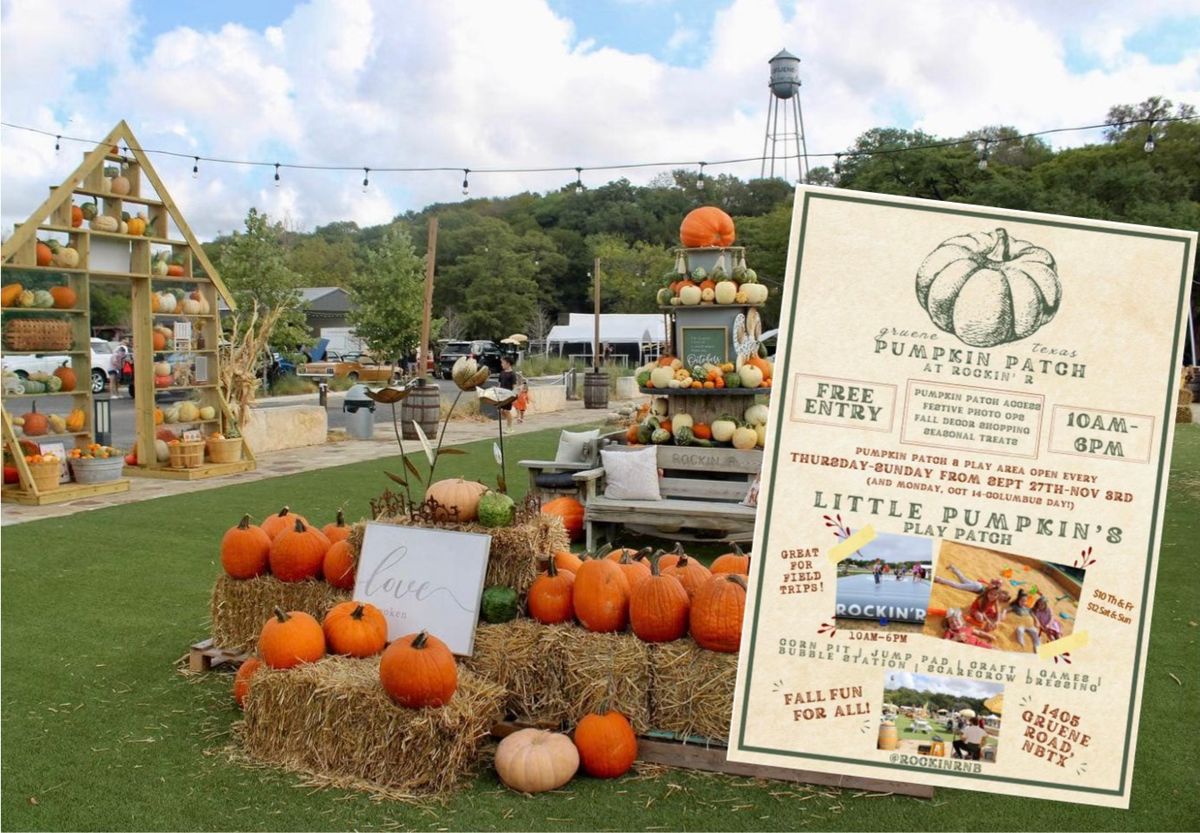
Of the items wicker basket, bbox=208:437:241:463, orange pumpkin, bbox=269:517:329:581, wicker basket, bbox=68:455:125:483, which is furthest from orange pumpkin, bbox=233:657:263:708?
wicker basket, bbox=208:437:241:463

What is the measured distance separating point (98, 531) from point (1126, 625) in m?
7.88

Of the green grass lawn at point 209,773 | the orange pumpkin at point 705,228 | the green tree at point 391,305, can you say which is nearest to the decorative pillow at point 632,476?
the orange pumpkin at point 705,228

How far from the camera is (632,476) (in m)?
7.14

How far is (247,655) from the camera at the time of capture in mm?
4492

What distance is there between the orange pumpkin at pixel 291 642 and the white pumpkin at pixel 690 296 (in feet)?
15.6

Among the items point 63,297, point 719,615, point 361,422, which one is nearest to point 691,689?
point 719,615

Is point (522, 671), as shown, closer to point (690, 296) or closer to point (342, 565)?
point (342, 565)

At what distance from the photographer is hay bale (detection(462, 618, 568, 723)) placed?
3.69 metres

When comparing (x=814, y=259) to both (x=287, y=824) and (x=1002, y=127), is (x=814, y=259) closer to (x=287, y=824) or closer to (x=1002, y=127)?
(x=287, y=824)

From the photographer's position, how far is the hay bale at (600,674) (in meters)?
3.58

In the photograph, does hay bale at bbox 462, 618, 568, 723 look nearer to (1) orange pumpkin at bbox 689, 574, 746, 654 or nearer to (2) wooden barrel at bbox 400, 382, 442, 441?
(1) orange pumpkin at bbox 689, 574, 746, 654

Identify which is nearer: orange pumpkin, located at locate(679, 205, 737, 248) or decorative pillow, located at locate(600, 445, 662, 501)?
decorative pillow, located at locate(600, 445, 662, 501)

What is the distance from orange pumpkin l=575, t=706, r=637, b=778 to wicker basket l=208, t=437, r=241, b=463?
8.62 meters

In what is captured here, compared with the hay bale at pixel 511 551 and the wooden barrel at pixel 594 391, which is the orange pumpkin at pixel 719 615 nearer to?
the hay bale at pixel 511 551
